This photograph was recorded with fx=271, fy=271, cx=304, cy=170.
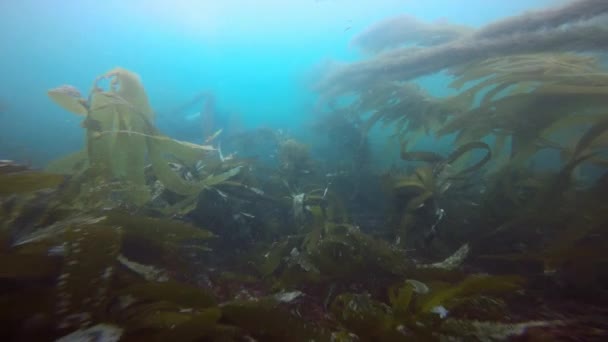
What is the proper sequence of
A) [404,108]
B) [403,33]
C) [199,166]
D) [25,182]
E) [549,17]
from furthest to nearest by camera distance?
[403,33] < [404,108] < [549,17] < [199,166] < [25,182]

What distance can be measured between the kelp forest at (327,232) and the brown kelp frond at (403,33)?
2.50 meters

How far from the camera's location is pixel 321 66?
8961 millimetres

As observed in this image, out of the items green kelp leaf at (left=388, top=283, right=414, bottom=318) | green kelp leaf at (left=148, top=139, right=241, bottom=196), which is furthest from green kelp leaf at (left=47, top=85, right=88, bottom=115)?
green kelp leaf at (left=388, top=283, right=414, bottom=318)

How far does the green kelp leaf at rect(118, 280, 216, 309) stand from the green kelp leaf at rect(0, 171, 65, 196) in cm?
70

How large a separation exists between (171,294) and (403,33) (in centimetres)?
721

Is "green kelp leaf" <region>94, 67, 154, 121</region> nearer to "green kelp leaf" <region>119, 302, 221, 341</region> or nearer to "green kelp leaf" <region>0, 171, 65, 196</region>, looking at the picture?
"green kelp leaf" <region>0, 171, 65, 196</region>

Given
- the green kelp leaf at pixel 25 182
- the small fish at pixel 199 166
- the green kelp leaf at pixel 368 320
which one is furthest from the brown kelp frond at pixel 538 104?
the green kelp leaf at pixel 25 182

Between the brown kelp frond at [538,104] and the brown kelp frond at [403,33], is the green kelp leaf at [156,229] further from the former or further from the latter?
the brown kelp frond at [403,33]

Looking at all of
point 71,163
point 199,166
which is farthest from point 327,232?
point 71,163

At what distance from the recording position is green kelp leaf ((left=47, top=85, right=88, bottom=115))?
6.25 ft

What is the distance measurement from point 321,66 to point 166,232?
8643 mm

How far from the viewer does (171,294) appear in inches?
33.7

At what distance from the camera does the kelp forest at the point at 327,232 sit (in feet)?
2.68

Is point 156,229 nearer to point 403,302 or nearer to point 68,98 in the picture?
point 403,302
